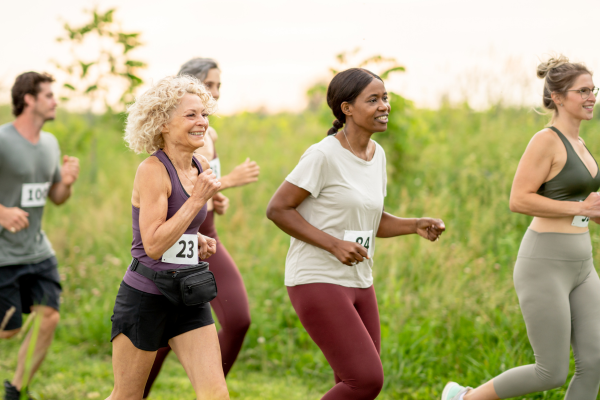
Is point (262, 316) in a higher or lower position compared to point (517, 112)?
lower

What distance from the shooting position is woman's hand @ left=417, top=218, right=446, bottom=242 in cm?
338

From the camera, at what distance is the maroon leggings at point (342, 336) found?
2.95 m

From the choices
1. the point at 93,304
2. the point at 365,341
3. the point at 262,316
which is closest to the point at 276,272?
the point at 262,316

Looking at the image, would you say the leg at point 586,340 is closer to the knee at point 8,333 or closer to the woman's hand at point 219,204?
the woman's hand at point 219,204

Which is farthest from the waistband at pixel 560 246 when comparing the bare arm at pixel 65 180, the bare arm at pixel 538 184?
the bare arm at pixel 65 180

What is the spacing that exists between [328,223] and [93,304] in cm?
417

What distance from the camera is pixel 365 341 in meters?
3.01

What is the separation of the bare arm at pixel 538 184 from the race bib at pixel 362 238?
2.79ft

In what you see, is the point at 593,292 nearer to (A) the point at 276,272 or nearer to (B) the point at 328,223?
(B) the point at 328,223

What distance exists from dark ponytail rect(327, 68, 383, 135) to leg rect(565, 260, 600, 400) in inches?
66.2

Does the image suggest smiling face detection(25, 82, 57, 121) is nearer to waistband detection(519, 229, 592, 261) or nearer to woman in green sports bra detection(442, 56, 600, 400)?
woman in green sports bra detection(442, 56, 600, 400)

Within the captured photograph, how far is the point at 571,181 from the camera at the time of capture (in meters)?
3.28

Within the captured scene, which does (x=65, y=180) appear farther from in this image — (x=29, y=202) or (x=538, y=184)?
(x=538, y=184)

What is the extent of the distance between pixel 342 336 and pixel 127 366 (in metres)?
1.07
